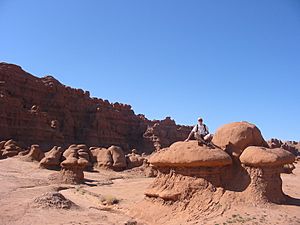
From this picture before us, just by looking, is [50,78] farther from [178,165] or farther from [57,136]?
[178,165]

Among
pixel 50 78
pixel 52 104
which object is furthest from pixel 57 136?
pixel 50 78

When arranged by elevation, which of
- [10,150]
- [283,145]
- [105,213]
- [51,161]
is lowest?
[105,213]

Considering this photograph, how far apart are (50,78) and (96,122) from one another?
38.3 ft

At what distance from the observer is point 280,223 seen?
9867 millimetres

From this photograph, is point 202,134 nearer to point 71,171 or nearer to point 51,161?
point 71,171

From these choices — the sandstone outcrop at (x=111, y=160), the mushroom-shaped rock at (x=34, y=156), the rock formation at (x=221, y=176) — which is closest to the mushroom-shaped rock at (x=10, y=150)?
the mushroom-shaped rock at (x=34, y=156)

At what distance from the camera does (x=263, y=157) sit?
11.5 metres

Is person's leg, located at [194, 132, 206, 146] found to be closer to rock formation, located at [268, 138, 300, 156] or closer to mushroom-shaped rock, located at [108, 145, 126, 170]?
mushroom-shaped rock, located at [108, 145, 126, 170]

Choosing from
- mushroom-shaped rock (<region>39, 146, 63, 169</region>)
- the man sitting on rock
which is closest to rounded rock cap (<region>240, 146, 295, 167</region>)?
the man sitting on rock

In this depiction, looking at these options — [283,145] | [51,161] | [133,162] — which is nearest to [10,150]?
[51,161]

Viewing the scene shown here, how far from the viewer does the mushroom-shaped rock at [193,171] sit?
11.7 m

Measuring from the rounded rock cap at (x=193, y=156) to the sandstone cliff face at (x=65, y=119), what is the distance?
135 ft

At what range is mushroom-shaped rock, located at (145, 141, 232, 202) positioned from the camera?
1170 cm

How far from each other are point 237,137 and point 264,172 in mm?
1721
